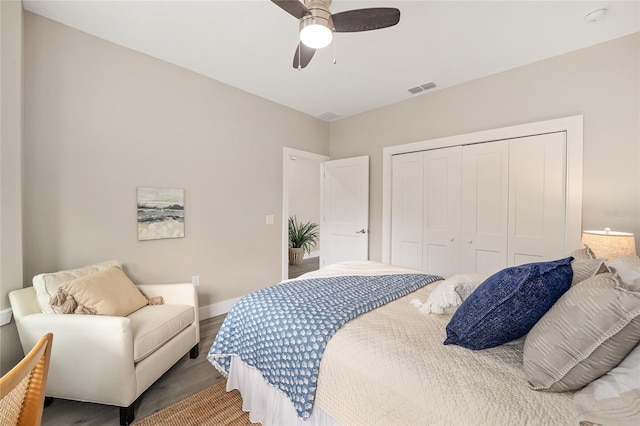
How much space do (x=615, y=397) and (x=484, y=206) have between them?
2576 mm

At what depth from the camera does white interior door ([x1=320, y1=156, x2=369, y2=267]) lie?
3.96 meters

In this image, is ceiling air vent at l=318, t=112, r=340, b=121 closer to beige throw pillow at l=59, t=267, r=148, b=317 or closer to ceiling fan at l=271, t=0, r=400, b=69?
ceiling fan at l=271, t=0, r=400, b=69

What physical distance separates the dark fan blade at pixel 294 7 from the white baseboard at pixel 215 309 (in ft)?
9.48

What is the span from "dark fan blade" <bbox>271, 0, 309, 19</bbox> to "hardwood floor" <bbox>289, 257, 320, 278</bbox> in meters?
4.18

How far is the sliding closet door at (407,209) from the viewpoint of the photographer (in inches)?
138

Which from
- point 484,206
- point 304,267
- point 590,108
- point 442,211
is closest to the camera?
point 590,108

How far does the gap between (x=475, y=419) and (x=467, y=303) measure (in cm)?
46

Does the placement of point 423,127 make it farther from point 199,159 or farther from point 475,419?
point 475,419

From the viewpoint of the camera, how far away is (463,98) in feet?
10.3

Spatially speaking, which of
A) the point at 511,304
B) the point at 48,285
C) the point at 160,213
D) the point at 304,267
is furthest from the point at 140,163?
the point at 304,267

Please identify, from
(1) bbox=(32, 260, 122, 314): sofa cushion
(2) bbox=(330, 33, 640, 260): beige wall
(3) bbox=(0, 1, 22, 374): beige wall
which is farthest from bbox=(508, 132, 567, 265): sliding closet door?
(3) bbox=(0, 1, 22, 374): beige wall

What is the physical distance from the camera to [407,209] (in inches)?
142

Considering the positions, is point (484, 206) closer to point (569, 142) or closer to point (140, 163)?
point (569, 142)

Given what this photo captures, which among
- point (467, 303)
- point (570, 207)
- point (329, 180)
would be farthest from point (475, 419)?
point (329, 180)
